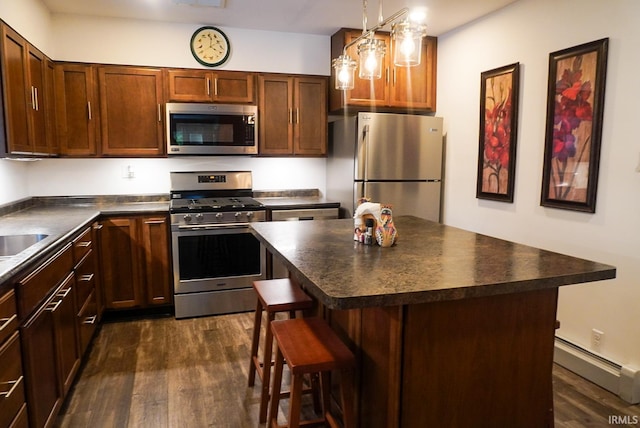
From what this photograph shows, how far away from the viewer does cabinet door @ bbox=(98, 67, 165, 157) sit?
12.0 feet

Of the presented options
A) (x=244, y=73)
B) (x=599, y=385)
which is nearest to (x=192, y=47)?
(x=244, y=73)

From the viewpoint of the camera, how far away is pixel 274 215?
3824 mm

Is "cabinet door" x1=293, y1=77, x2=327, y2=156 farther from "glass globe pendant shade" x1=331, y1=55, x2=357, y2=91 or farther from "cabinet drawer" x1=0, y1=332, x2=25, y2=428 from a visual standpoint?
"cabinet drawer" x1=0, y1=332, x2=25, y2=428

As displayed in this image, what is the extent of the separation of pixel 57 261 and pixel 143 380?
0.90 meters

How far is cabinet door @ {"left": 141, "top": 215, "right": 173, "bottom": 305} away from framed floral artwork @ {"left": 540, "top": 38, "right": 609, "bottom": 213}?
281 cm

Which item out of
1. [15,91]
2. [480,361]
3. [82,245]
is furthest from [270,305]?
[15,91]

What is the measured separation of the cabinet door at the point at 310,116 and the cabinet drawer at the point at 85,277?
75.9 inches

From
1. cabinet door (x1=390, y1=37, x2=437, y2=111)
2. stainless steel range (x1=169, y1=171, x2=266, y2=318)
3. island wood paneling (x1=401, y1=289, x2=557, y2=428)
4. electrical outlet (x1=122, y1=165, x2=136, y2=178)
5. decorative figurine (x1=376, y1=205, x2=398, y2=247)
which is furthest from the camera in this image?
cabinet door (x1=390, y1=37, x2=437, y2=111)

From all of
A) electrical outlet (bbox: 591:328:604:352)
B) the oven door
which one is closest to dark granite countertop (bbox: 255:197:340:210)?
the oven door

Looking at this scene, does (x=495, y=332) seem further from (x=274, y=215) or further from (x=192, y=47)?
(x=192, y=47)

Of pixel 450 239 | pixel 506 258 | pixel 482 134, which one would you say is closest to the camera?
pixel 506 258

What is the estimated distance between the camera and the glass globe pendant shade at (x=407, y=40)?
1854 millimetres

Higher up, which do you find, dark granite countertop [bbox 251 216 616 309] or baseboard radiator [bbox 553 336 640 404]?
dark granite countertop [bbox 251 216 616 309]

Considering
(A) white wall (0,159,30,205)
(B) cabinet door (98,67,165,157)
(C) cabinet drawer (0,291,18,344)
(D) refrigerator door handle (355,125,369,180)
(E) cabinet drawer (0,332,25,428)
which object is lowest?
(E) cabinet drawer (0,332,25,428)
